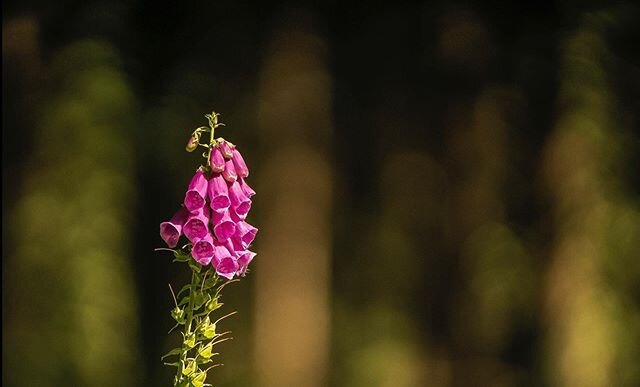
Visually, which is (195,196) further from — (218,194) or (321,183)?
(321,183)

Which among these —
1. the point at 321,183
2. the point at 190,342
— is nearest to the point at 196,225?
the point at 190,342

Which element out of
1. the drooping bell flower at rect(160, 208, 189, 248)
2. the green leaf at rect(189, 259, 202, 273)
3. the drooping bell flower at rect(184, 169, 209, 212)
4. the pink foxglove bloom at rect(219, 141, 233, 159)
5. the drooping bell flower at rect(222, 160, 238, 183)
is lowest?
the green leaf at rect(189, 259, 202, 273)

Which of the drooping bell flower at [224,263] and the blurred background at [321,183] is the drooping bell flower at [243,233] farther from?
the blurred background at [321,183]

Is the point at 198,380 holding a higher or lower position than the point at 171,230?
lower

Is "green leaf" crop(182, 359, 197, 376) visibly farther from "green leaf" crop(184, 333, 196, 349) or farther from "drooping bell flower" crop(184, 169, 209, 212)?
"drooping bell flower" crop(184, 169, 209, 212)

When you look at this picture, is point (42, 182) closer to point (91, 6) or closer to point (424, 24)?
point (91, 6)

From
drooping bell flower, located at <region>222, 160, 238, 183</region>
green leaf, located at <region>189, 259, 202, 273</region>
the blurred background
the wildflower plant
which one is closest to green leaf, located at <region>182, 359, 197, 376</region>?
the wildflower plant

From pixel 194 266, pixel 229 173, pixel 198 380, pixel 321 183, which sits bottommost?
pixel 198 380

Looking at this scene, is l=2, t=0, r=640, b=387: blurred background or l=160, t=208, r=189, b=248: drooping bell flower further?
l=2, t=0, r=640, b=387: blurred background
